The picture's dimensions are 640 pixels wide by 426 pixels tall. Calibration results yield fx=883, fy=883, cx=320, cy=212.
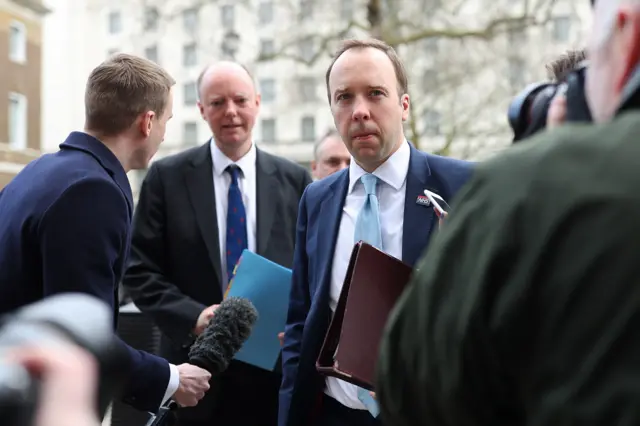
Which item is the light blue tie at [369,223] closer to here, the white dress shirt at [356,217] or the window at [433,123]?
the white dress shirt at [356,217]

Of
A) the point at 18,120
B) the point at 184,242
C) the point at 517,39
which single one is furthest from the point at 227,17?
the point at 184,242

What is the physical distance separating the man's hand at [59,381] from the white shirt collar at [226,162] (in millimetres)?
3670

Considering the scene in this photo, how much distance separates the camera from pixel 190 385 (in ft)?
11.0

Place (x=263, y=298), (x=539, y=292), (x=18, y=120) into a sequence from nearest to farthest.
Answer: (x=539, y=292) < (x=263, y=298) < (x=18, y=120)

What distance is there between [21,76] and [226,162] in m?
7.03

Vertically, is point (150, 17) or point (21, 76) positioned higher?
point (150, 17)

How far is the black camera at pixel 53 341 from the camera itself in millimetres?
979

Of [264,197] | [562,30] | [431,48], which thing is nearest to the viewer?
[264,197]

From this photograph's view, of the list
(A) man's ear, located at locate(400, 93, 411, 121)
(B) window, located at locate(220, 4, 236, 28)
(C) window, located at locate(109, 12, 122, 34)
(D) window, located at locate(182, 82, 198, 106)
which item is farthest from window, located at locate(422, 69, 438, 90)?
(C) window, located at locate(109, 12, 122, 34)

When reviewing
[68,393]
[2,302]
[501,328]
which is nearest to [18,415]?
[68,393]

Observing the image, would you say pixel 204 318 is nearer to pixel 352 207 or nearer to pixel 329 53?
pixel 352 207

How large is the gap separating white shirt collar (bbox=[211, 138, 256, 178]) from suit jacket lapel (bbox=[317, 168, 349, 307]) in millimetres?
1206

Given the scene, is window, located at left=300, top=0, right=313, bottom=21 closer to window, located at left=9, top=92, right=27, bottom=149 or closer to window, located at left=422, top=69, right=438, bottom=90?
window, located at left=422, top=69, right=438, bottom=90

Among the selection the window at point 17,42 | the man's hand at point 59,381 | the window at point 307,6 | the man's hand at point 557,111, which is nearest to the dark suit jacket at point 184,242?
the man's hand at point 557,111
